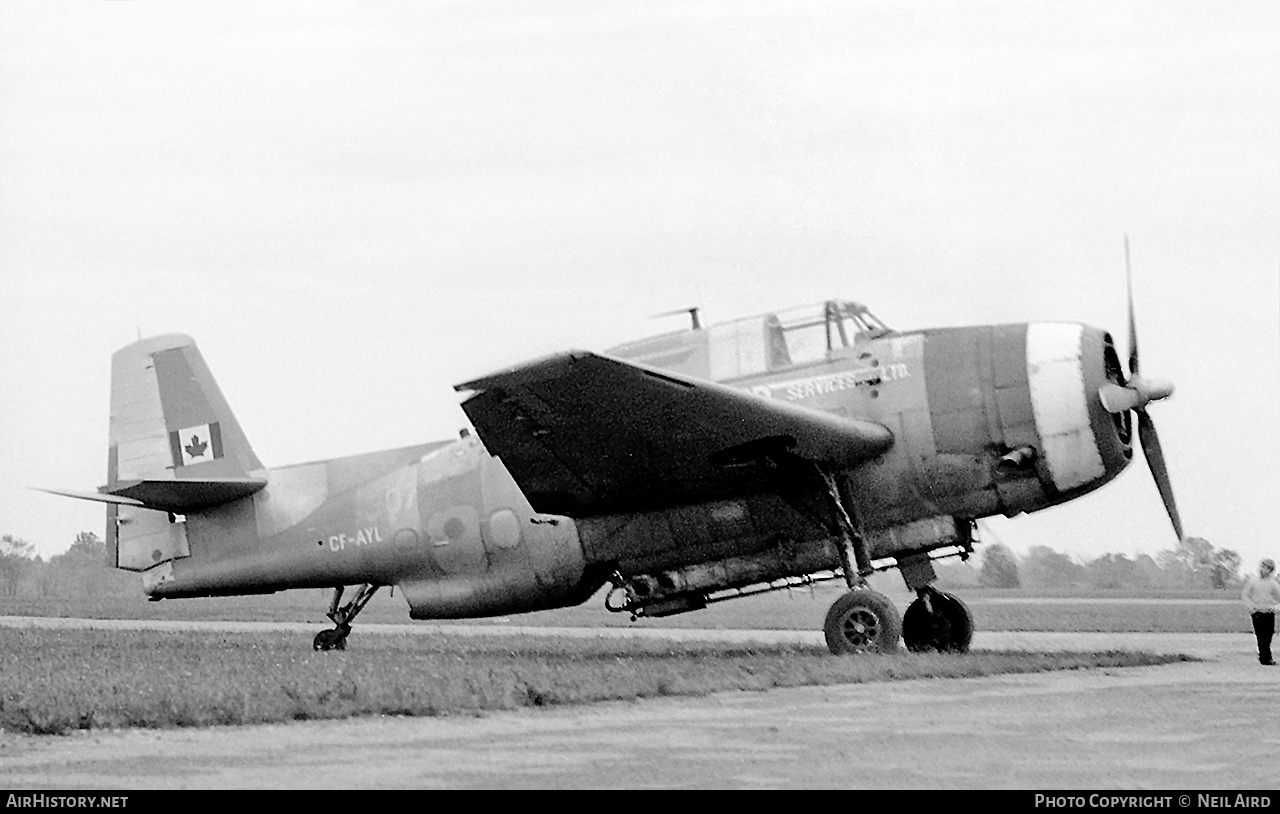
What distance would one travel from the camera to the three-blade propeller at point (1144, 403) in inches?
674

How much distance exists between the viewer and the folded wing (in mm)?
15602

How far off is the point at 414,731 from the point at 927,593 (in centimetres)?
894

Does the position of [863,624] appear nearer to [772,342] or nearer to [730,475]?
[730,475]

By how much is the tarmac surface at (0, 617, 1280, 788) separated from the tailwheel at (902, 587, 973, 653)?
4362 mm

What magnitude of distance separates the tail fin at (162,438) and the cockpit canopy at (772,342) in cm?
663

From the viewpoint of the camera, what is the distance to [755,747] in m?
9.82

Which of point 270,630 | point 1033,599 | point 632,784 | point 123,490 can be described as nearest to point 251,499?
point 123,490

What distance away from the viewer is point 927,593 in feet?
59.9

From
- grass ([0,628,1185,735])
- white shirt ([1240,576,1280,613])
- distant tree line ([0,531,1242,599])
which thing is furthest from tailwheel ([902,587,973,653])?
distant tree line ([0,531,1242,599])

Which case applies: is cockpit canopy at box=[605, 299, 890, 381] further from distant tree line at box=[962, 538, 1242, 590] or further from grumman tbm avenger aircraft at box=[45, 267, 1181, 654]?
distant tree line at box=[962, 538, 1242, 590]

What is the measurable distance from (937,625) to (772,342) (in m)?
3.64

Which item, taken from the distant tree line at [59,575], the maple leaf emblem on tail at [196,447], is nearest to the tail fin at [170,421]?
the maple leaf emblem on tail at [196,447]

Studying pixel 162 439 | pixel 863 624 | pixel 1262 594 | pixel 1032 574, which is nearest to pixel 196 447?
pixel 162 439
